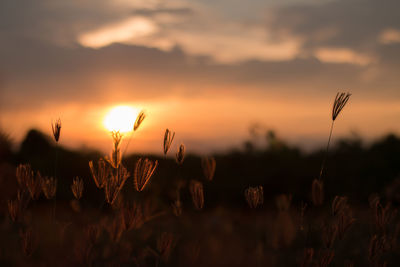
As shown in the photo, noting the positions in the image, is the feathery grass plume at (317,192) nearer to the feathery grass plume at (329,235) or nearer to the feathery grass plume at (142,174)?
the feathery grass plume at (329,235)

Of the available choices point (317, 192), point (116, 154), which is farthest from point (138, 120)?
point (317, 192)

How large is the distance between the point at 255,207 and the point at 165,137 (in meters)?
0.50

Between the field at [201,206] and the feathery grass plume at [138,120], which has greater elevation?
the feathery grass plume at [138,120]

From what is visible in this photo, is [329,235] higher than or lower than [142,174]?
lower

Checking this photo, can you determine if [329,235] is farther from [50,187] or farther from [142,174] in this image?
[50,187]

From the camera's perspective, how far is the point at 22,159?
9.22 metres

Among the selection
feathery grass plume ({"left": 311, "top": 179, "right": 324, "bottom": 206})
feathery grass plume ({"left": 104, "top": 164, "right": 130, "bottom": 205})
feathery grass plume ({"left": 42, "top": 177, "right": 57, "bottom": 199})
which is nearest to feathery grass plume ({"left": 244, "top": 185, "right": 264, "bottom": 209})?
feathery grass plume ({"left": 311, "top": 179, "right": 324, "bottom": 206})

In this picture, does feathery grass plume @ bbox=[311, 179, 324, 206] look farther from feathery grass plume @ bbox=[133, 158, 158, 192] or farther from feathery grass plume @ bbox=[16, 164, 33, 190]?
feathery grass plume @ bbox=[16, 164, 33, 190]

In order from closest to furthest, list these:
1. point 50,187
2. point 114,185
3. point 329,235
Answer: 1. point 114,185
2. point 329,235
3. point 50,187

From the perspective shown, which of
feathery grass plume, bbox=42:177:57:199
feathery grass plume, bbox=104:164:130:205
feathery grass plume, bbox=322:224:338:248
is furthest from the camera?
feathery grass plume, bbox=42:177:57:199

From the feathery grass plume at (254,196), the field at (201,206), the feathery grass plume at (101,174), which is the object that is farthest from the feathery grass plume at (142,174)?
the feathery grass plume at (254,196)

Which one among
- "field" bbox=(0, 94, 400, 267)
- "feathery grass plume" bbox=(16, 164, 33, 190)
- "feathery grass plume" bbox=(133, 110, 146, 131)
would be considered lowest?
"field" bbox=(0, 94, 400, 267)

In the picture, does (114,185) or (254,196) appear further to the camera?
(254,196)

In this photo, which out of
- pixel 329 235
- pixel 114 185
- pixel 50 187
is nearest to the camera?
pixel 114 185
